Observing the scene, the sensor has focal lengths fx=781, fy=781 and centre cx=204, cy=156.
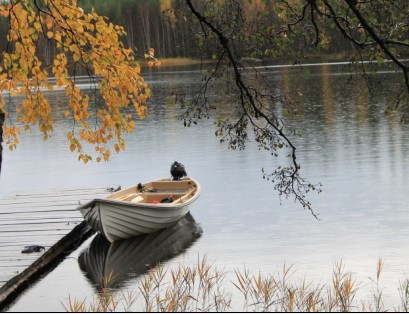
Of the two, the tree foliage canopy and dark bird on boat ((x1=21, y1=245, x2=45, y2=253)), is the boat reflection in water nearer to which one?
dark bird on boat ((x1=21, y1=245, x2=45, y2=253))

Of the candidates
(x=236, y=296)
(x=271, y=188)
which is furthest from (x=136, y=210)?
(x=271, y=188)

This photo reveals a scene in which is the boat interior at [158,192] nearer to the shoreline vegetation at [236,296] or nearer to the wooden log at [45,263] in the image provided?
the wooden log at [45,263]

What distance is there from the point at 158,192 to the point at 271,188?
5096 millimetres

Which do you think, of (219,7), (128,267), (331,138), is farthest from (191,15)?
(331,138)

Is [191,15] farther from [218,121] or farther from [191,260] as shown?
[191,260]

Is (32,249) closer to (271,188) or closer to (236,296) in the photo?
(236,296)

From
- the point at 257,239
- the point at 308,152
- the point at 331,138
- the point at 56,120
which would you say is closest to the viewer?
the point at 257,239

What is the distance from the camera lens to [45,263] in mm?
17391

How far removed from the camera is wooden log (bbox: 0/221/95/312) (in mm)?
14930

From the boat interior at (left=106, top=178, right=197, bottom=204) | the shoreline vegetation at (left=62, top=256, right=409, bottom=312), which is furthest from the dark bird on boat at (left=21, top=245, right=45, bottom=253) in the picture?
the boat interior at (left=106, top=178, right=197, bottom=204)

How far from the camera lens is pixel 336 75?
80938mm

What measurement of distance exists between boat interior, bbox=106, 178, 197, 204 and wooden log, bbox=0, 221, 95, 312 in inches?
52.5

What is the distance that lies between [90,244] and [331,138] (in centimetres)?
1968

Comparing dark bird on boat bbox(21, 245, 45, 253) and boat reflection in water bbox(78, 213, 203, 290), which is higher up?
dark bird on boat bbox(21, 245, 45, 253)
